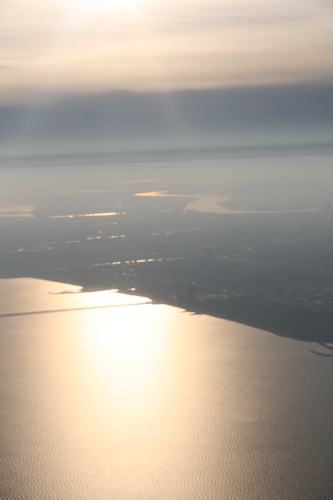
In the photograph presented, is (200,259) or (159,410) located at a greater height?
(200,259)

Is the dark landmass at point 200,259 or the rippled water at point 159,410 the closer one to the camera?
the rippled water at point 159,410

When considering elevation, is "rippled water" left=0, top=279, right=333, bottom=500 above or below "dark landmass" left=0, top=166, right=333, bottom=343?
below

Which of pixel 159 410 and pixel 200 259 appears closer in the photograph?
pixel 159 410

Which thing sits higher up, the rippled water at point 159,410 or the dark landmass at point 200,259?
the dark landmass at point 200,259

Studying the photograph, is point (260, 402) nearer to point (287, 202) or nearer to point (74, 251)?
point (74, 251)
